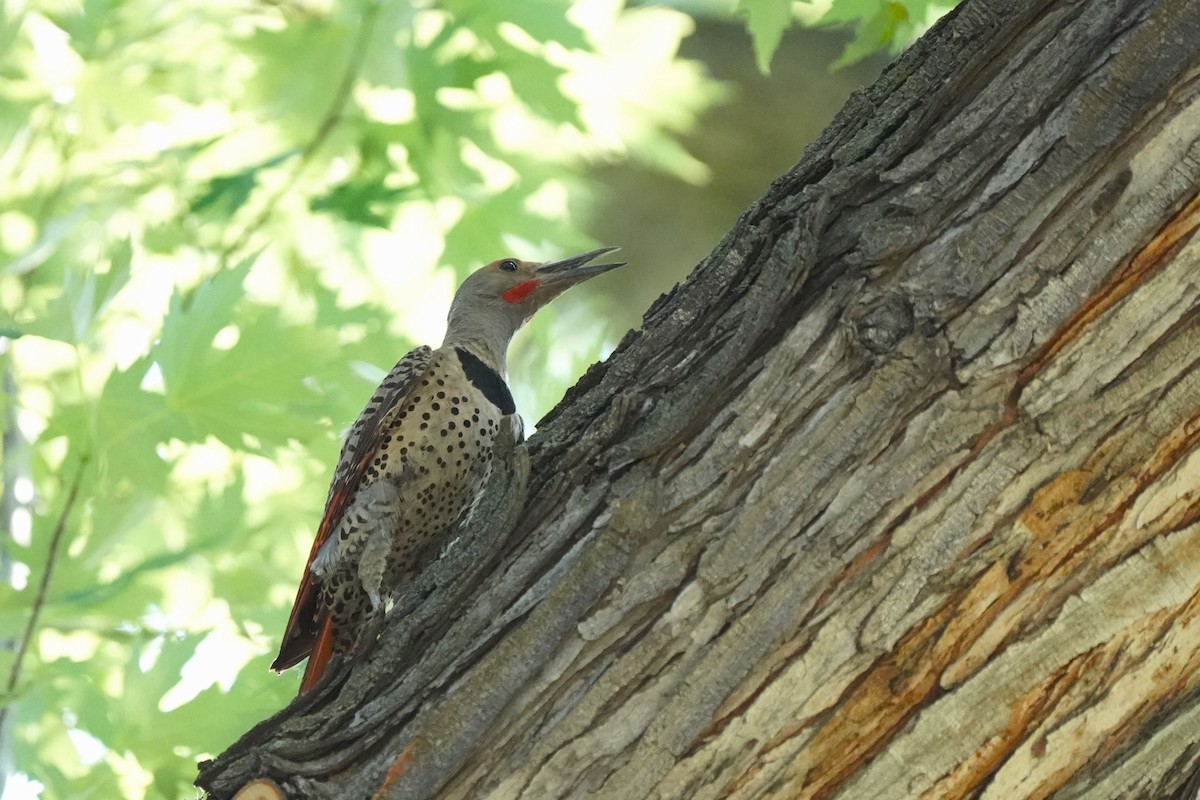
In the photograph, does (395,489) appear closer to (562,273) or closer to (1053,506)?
(562,273)

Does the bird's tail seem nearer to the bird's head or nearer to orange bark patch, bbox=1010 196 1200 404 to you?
the bird's head

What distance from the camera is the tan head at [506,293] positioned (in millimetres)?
4215

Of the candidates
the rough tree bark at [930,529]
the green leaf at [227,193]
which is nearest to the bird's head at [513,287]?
the green leaf at [227,193]

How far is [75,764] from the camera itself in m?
4.09

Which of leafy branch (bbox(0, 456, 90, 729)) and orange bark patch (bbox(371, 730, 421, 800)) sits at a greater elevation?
leafy branch (bbox(0, 456, 90, 729))

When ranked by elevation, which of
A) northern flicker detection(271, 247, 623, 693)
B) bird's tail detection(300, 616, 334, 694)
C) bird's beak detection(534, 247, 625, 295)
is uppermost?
bird's beak detection(534, 247, 625, 295)

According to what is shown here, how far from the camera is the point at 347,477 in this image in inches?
141

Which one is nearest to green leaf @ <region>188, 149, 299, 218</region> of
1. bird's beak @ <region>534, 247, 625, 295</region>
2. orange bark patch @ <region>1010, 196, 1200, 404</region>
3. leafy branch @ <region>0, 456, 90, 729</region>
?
bird's beak @ <region>534, 247, 625, 295</region>

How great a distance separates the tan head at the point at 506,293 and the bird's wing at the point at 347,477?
0.38 meters

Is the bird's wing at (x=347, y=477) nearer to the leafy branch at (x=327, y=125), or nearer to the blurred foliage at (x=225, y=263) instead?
the blurred foliage at (x=225, y=263)

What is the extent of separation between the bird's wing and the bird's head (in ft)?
A: 1.49

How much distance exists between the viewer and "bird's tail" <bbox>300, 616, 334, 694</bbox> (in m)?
3.19

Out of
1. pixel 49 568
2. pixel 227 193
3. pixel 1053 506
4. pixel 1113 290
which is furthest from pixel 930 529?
pixel 227 193

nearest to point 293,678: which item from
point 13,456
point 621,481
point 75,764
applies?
point 75,764
